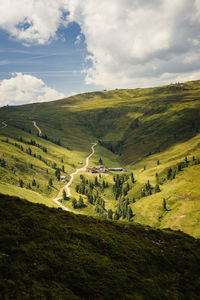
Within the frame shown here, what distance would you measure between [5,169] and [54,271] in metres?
181

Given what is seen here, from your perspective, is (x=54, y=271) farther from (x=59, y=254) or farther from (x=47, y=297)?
(x=47, y=297)

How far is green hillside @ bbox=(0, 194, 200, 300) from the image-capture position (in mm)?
22000

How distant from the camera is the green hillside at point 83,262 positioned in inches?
866

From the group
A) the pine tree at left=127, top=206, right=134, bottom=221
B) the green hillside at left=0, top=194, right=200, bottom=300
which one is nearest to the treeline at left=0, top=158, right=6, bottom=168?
the pine tree at left=127, top=206, right=134, bottom=221

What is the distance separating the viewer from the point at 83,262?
90.4 feet

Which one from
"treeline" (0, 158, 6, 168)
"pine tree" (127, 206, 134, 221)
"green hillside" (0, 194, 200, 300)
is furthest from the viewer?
"treeline" (0, 158, 6, 168)

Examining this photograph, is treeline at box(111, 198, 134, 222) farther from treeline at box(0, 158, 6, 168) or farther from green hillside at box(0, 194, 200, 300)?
green hillside at box(0, 194, 200, 300)

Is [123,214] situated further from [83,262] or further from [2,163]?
[83,262]

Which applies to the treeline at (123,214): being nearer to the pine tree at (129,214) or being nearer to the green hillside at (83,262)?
the pine tree at (129,214)

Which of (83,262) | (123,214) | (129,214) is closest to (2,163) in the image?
(123,214)

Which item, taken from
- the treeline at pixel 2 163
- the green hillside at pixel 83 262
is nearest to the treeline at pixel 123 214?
the treeline at pixel 2 163

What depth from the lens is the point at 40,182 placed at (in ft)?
647

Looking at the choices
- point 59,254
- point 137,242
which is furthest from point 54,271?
point 137,242

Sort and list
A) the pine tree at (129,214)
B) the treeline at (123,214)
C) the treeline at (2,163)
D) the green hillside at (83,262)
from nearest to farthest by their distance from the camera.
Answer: the green hillside at (83,262) → the pine tree at (129,214) → the treeline at (123,214) → the treeline at (2,163)
